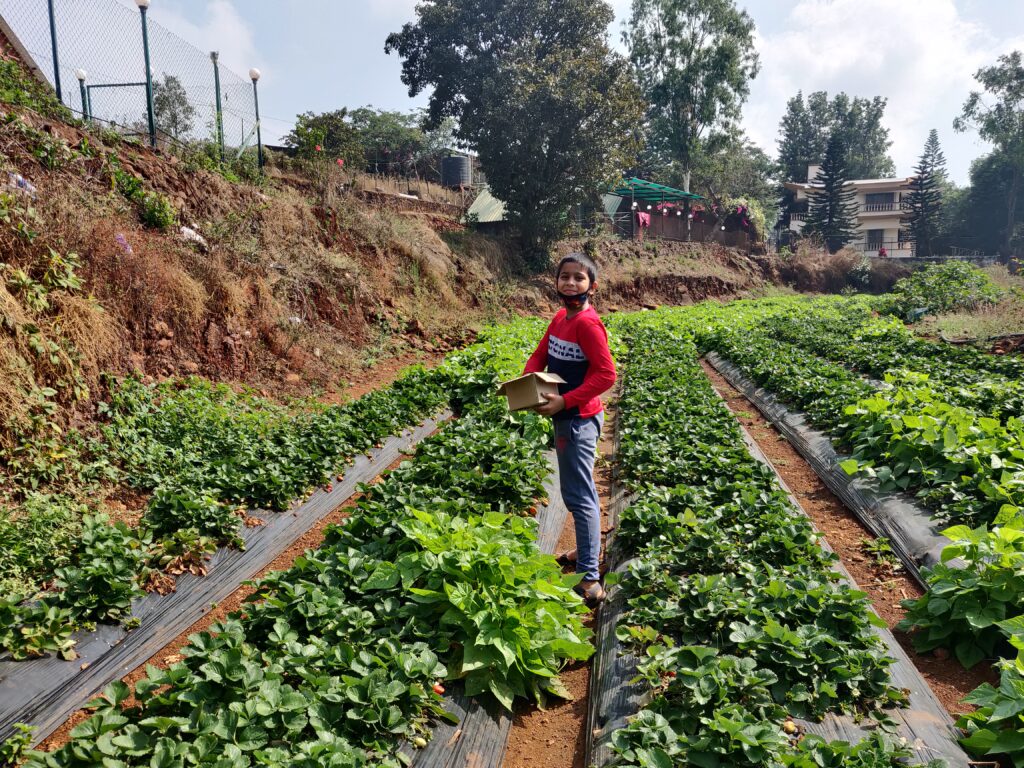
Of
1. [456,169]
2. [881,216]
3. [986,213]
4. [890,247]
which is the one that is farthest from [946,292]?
Result: [986,213]

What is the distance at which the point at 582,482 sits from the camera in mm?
4242

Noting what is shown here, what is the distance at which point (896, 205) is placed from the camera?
192 feet

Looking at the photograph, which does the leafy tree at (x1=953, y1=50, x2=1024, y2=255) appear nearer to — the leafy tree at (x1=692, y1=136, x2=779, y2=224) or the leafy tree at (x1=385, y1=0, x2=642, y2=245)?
the leafy tree at (x1=692, y1=136, x2=779, y2=224)

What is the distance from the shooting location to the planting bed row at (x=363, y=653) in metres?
2.62

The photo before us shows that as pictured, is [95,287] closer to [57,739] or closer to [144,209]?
[144,209]

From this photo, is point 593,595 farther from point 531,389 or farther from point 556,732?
point 531,389

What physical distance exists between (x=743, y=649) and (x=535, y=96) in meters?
19.0

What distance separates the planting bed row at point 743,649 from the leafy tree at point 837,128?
74939 mm

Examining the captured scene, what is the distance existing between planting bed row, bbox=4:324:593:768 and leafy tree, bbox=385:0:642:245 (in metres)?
17.5

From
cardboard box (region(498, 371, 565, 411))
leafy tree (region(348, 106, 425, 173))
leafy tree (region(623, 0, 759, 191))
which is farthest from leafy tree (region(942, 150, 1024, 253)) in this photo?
cardboard box (region(498, 371, 565, 411))

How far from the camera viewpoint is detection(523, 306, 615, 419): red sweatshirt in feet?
13.5

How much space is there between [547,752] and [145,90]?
1247cm

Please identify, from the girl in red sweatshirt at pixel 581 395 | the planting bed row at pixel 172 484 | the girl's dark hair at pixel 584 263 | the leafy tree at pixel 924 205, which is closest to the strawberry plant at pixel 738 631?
the girl in red sweatshirt at pixel 581 395

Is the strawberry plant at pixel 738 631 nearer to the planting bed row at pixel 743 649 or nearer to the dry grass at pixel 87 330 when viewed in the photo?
the planting bed row at pixel 743 649
